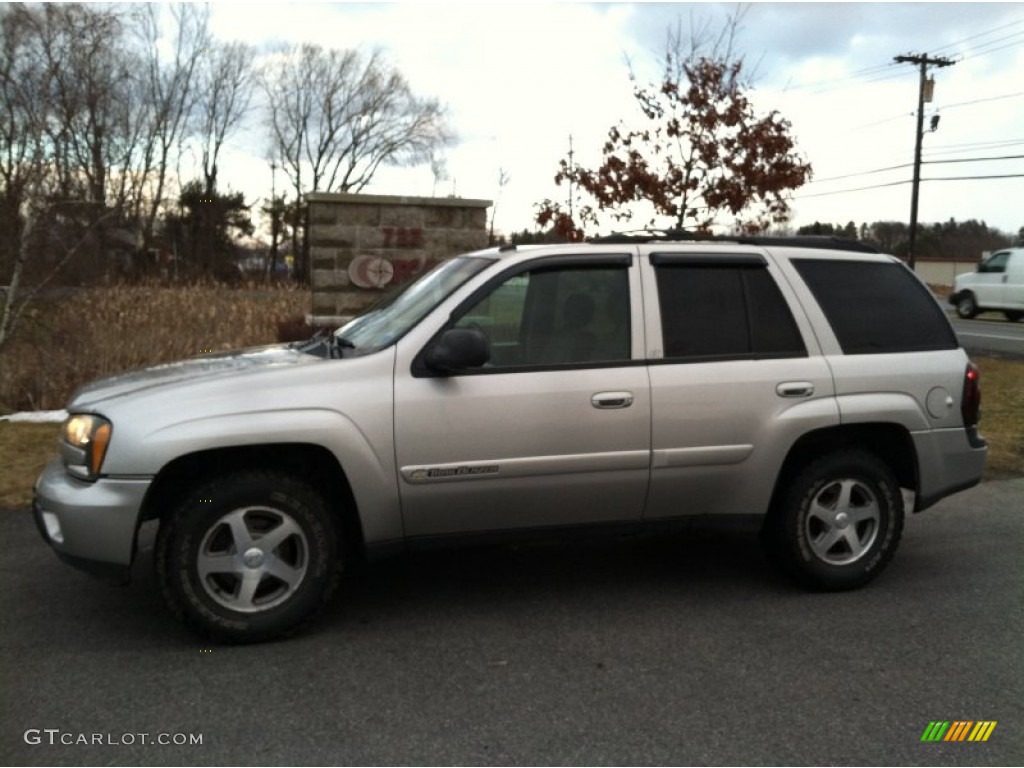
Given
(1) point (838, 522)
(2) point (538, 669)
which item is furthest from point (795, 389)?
(2) point (538, 669)

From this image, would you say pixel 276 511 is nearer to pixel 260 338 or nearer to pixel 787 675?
pixel 787 675

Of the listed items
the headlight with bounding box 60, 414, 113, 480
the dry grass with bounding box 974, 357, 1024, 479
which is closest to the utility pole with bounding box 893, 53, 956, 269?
the dry grass with bounding box 974, 357, 1024, 479

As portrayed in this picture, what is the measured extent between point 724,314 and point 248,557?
2.54m

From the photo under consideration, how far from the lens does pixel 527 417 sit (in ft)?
13.9

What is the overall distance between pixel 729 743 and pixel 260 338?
33.4ft

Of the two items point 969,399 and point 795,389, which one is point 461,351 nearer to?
point 795,389

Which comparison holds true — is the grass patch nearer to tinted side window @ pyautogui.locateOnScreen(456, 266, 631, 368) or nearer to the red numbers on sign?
tinted side window @ pyautogui.locateOnScreen(456, 266, 631, 368)

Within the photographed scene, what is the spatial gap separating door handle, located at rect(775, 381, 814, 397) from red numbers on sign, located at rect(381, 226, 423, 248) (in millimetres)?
7928

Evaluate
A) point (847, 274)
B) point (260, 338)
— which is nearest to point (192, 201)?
point (260, 338)

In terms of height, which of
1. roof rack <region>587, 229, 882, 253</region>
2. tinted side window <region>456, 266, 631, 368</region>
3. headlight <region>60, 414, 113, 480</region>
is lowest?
headlight <region>60, 414, 113, 480</region>

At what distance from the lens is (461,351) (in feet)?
13.3

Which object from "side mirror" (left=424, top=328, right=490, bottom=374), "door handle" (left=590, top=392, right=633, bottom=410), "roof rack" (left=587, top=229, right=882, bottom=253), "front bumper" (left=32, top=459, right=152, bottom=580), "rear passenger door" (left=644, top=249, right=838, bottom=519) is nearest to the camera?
"front bumper" (left=32, top=459, right=152, bottom=580)

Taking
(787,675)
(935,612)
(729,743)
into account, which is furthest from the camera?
(935,612)

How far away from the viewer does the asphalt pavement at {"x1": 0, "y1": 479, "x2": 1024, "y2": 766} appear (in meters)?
3.20
